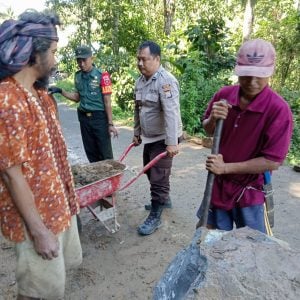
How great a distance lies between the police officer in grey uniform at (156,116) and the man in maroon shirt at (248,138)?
48.3 inches

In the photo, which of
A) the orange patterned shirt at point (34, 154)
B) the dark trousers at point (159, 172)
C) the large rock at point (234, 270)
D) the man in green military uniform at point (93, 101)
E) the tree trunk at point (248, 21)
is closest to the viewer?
the large rock at point (234, 270)

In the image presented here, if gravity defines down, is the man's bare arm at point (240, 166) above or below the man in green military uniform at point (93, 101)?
above

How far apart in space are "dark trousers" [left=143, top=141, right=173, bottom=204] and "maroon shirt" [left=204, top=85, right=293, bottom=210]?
1563 mm

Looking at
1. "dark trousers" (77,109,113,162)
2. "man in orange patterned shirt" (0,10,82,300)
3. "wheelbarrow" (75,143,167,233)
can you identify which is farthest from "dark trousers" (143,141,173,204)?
"man in orange patterned shirt" (0,10,82,300)

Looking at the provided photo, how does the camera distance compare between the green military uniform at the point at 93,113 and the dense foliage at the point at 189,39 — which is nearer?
the green military uniform at the point at 93,113

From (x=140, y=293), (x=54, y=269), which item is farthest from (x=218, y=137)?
(x=140, y=293)

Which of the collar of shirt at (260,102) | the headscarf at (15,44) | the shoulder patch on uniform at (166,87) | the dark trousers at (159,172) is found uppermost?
the headscarf at (15,44)

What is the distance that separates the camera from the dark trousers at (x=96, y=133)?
4.77 metres

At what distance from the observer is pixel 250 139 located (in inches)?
86.0

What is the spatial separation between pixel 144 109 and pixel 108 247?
1473 millimetres

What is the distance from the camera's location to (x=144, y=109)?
3801 mm

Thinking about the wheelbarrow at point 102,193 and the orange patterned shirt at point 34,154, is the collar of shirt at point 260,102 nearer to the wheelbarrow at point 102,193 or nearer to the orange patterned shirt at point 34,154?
the orange patterned shirt at point 34,154

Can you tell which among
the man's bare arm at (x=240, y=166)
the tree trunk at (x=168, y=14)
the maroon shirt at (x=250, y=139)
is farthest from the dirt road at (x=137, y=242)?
the tree trunk at (x=168, y=14)

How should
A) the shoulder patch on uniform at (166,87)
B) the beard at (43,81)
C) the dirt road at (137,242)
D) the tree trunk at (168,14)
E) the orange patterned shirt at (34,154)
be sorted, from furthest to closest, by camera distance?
the tree trunk at (168,14) < the shoulder patch on uniform at (166,87) < the dirt road at (137,242) < the beard at (43,81) < the orange patterned shirt at (34,154)
